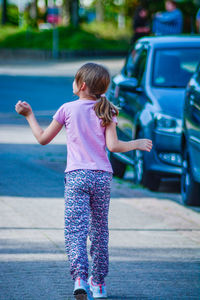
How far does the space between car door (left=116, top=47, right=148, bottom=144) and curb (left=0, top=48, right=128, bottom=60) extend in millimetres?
24455

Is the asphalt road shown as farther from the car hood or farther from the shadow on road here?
the car hood

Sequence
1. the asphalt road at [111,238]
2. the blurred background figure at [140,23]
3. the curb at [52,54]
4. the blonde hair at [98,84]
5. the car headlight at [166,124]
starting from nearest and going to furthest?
the blonde hair at [98,84] → the asphalt road at [111,238] → the car headlight at [166,124] → the blurred background figure at [140,23] → the curb at [52,54]

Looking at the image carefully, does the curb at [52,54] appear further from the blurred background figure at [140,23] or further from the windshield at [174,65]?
the windshield at [174,65]

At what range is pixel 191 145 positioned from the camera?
304 inches

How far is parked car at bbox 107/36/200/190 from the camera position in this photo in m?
8.66

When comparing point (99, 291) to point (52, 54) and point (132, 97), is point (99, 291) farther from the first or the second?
point (52, 54)

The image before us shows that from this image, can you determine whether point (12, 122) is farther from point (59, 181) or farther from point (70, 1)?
point (70, 1)

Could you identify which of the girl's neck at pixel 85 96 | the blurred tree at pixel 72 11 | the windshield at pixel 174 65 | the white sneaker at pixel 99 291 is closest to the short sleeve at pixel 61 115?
the girl's neck at pixel 85 96

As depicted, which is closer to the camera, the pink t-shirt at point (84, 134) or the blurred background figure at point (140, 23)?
the pink t-shirt at point (84, 134)

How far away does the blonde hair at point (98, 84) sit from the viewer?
4.44 meters

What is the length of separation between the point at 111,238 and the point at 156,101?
9.43 ft

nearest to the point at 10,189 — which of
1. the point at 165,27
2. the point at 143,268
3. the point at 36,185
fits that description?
the point at 36,185

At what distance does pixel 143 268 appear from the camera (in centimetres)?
544

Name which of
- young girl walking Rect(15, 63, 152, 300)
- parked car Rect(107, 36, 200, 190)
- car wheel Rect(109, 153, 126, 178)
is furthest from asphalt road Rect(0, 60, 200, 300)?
car wheel Rect(109, 153, 126, 178)
